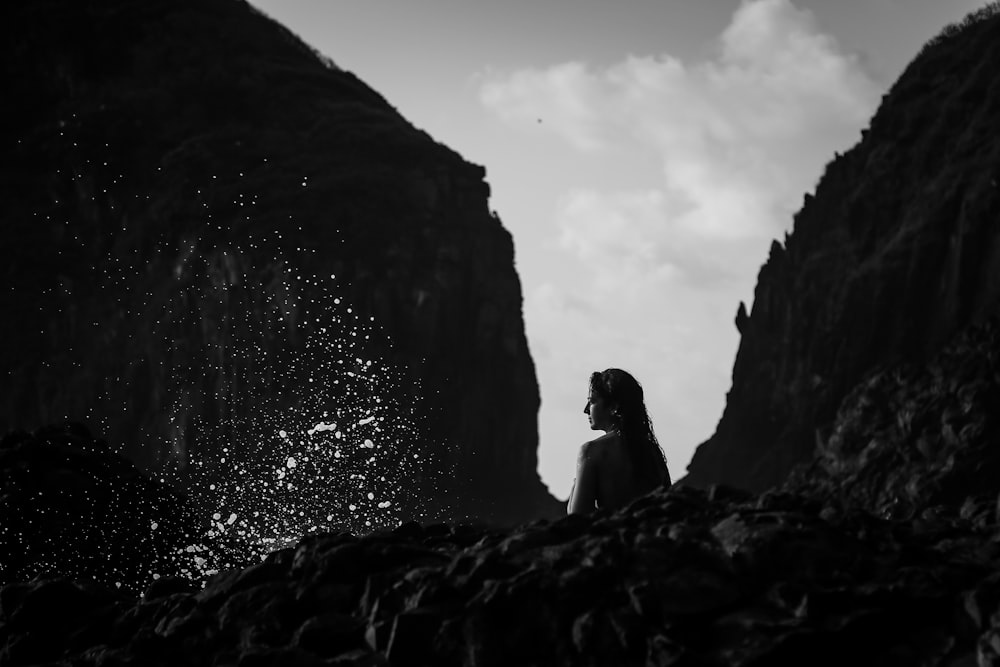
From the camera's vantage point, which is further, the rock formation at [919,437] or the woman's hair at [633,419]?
the rock formation at [919,437]

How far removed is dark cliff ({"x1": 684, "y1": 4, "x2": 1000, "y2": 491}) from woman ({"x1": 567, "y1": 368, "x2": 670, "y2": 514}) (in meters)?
77.9

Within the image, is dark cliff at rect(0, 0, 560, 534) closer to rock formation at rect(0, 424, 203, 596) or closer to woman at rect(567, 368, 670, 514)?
rock formation at rect(0, 424, 203, 596)

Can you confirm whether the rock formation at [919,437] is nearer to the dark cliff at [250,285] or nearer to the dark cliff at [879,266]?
the dark cliff at [879,266]

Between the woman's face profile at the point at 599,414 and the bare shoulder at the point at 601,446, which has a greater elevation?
the woman's face profile at the point at 599,414

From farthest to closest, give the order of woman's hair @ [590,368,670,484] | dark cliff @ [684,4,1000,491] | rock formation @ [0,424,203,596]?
dark cliff @ [684,4,1000,491] → rock formation @ [0,424,203,596] → woman's hair @ [590,368,670,484]

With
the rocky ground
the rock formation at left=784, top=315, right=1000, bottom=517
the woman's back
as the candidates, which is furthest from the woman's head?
the rock formation at left=784, top=315, right=1000, bottom=517

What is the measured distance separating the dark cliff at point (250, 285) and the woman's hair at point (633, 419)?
74.9m

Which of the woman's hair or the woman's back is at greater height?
the woman's hair

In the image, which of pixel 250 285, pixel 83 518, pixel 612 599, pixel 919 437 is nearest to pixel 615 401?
pixel 612 599

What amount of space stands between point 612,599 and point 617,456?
3.30 metres

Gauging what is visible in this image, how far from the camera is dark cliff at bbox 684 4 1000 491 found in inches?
3457

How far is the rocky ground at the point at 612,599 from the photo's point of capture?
8.10 metres

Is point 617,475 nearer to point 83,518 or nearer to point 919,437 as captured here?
point 83,518

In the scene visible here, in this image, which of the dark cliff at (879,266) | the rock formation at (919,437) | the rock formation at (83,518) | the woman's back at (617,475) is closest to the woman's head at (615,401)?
the woman's back at (617,475)
